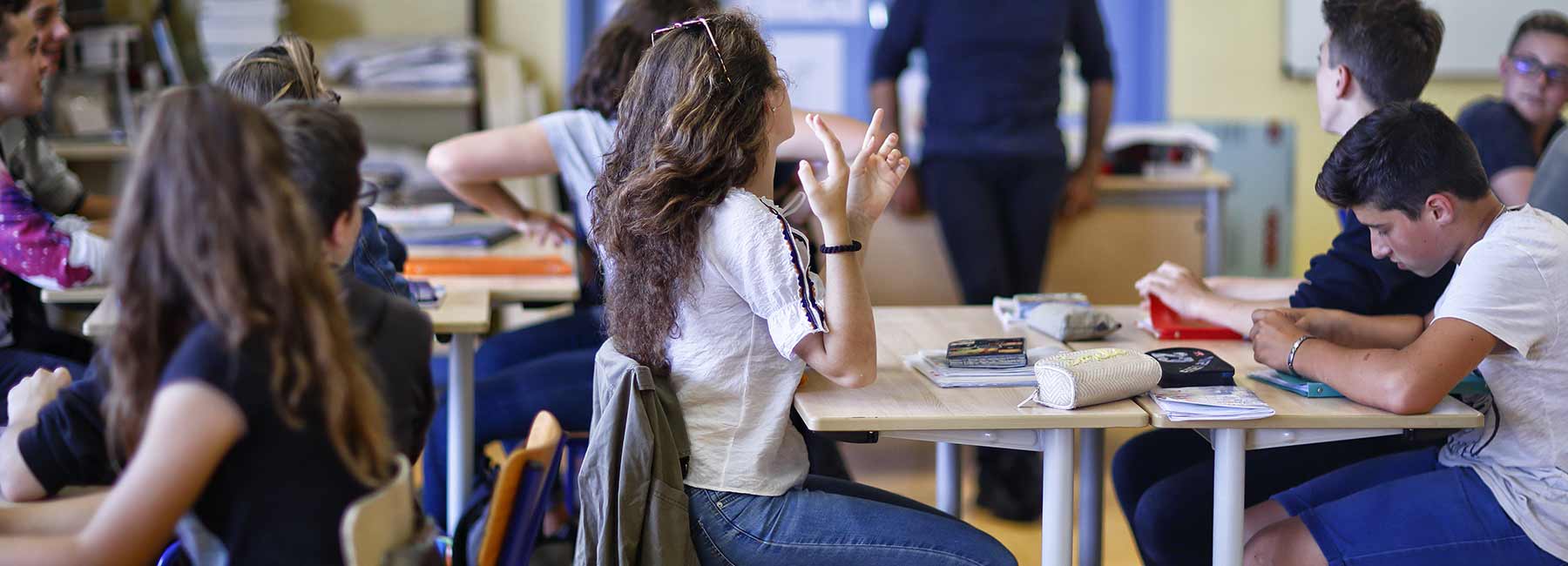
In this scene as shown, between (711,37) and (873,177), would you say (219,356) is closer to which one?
(711,37)

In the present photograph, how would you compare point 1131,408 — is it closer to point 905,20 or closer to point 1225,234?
point 905,20

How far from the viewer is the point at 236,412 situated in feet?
3.81

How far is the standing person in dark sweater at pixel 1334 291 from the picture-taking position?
208 cm

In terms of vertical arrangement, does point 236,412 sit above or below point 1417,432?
above

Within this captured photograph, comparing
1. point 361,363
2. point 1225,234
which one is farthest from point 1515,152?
point 361,363

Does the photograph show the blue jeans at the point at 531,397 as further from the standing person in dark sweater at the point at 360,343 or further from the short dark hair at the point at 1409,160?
the short dark hair at the point at 1409,160

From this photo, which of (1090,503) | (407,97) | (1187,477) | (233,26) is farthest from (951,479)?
(233,26)

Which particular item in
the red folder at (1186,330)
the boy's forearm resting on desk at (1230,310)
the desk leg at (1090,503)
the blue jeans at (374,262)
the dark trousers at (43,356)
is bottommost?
the desk leg at (1090,503)

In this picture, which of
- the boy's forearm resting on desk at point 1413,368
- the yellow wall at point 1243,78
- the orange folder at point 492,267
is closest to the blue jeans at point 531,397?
the orange folder at point 492,267

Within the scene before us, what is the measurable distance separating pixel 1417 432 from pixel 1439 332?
0.78 ft

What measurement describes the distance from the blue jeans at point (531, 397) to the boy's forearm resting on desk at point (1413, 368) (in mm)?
1313

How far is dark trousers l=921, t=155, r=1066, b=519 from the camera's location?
331 cm

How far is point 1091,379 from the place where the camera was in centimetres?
168

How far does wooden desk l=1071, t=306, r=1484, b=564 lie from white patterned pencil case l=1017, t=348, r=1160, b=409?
0.11 ft
